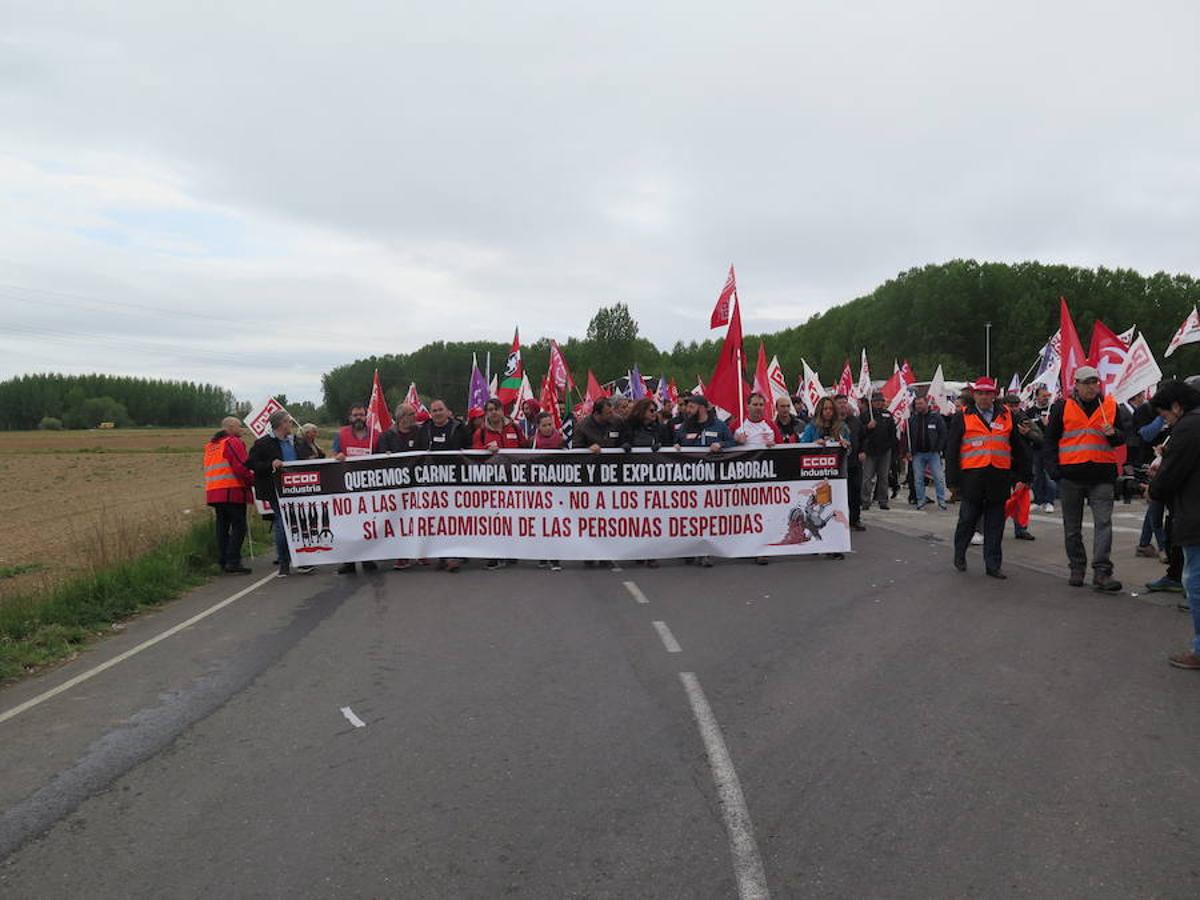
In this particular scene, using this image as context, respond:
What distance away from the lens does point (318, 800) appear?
422 cm

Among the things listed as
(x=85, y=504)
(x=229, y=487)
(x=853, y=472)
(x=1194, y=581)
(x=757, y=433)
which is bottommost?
(x=85, y=504)

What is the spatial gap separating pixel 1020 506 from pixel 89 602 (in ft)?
36.1

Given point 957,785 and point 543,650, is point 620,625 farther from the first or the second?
point 957,785

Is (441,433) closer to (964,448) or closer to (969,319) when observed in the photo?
(964,448)

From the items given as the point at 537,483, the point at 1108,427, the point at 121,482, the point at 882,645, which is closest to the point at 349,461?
the point at 537,483

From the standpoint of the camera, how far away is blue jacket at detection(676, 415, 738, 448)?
1141cm

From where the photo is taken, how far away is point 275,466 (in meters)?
11.0

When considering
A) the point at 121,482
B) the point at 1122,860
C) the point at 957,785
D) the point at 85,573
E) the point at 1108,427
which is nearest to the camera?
the point at 1122,860

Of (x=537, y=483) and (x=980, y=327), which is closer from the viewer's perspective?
(x=537, y=483)

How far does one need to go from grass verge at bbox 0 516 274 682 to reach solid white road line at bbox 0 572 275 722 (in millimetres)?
576

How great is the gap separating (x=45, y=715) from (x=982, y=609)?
7228mm

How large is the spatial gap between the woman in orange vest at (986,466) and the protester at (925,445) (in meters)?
6.11

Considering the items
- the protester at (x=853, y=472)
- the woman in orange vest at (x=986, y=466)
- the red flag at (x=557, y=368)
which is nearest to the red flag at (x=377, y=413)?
the red flag at (x=557, y=368)

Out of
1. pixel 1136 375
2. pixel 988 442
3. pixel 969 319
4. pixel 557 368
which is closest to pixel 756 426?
pixel 988 442
